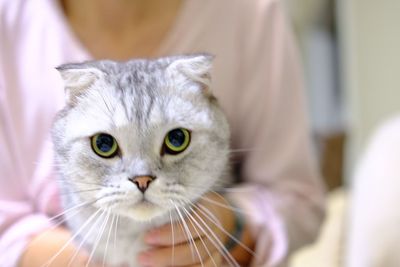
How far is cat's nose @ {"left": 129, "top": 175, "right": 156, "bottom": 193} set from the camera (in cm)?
44

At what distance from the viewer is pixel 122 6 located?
1.86ft

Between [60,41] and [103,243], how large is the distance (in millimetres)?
192

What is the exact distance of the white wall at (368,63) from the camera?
160cm

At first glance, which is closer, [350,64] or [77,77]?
[77,77]

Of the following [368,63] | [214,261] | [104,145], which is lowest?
[214,261]

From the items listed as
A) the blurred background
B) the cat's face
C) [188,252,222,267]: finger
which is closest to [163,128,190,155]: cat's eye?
the cat's face

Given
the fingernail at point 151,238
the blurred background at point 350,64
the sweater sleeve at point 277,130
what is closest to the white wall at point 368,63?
the blurred background at point 350,64

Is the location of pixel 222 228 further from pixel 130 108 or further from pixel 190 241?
pixel 130 108

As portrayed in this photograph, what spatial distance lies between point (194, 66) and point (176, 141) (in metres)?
0.06

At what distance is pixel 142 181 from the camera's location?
0.44m

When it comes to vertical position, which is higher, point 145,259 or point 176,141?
point 176,141

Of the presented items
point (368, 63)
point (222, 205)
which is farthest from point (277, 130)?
point (368, 63)

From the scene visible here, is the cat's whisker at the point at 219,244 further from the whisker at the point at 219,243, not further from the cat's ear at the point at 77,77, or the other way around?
the cat's ear at the point at 77,77

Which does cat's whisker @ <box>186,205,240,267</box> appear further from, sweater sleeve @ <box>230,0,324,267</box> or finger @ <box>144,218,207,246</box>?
sweater sleeve @ <box>230,0,324,267</box>
